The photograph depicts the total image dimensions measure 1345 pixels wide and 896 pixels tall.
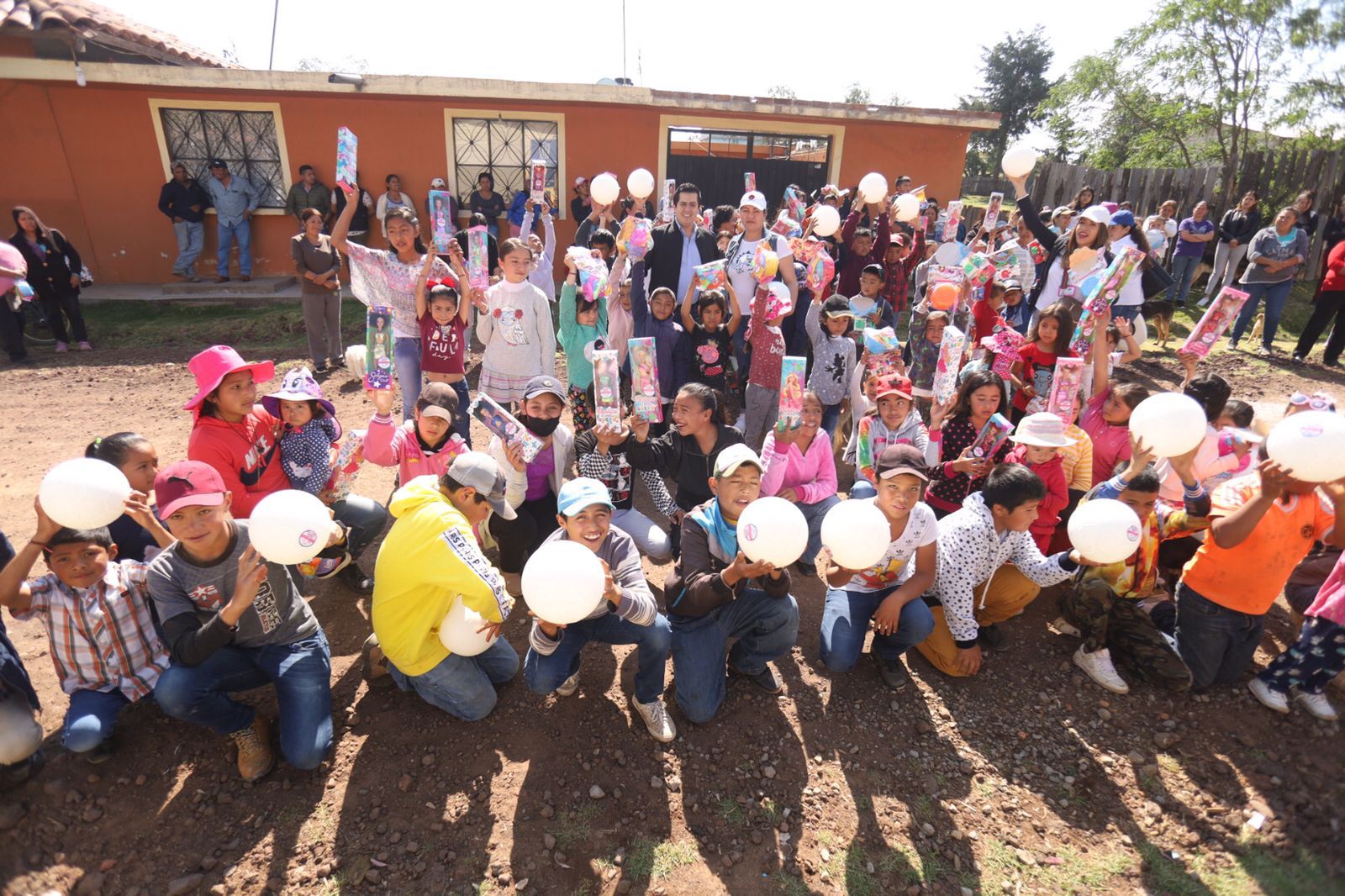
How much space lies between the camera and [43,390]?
279 inches

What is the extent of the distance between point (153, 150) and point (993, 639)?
42.3 ft

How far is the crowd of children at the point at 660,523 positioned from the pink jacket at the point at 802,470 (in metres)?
0.02

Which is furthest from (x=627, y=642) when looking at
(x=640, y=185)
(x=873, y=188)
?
(x=873, y=188)

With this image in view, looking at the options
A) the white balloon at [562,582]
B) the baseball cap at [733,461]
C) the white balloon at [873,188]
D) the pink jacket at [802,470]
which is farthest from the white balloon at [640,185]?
Answer: the white balloon at [562,582]

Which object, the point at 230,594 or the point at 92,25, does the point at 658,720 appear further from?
the point at 92,25

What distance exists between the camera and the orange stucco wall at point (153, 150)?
32.3 ft

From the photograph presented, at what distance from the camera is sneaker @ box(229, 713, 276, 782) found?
268 centimetres

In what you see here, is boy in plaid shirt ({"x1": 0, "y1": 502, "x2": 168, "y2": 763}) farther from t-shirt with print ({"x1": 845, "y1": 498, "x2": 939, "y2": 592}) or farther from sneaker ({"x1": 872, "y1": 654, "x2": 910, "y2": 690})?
sneaker ({"x1": 872, "y1": 654, "x2": 910, "y2": 690})

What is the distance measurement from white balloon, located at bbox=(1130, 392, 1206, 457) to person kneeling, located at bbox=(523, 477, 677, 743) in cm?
227

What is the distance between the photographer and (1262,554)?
298 cm

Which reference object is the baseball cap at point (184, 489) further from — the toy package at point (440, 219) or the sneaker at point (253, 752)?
the toy package at point (440, 219)

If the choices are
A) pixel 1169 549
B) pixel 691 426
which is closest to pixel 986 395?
pixel 1169 549

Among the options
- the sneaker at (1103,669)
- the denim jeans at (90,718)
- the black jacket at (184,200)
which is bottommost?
the sneaker at (1103,669)

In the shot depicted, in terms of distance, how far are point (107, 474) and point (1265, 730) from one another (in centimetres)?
493
